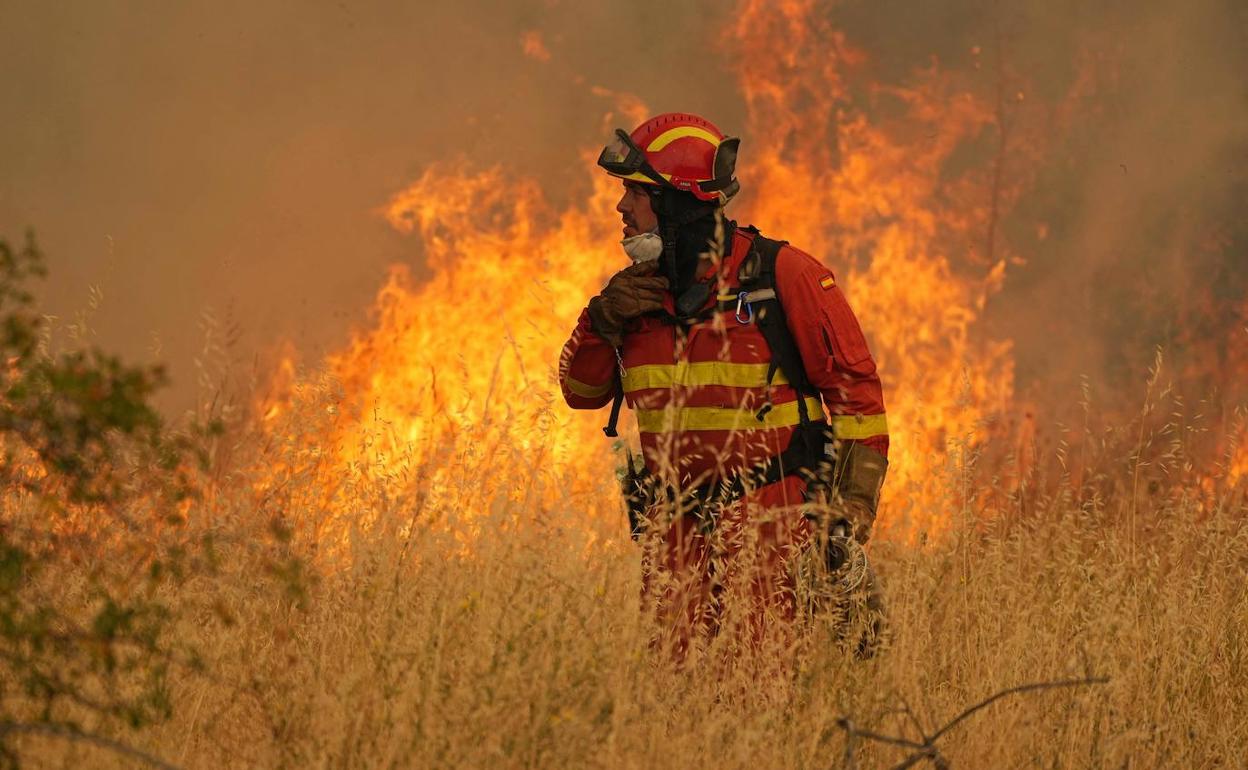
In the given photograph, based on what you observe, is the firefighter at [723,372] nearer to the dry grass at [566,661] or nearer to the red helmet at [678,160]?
the red helmet at [678,160]

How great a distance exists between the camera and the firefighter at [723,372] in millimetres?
4887

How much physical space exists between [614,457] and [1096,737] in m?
1.94

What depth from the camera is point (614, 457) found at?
5.21 metres

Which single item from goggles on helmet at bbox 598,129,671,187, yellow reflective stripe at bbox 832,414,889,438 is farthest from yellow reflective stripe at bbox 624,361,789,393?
goggles on helmet at bbox 598,129,671,187

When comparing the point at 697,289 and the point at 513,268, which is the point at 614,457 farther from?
the point at 513,268

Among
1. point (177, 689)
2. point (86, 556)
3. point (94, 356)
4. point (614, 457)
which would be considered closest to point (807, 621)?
point (614, 457)

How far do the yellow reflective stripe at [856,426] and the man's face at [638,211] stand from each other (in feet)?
3.30

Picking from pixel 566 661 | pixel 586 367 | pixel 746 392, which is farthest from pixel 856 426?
pixel 566 661

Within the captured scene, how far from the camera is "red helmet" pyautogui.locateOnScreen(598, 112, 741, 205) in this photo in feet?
17.2

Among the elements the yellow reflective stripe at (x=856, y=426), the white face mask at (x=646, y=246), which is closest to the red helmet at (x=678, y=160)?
the white face mask at (x=646, y=246)

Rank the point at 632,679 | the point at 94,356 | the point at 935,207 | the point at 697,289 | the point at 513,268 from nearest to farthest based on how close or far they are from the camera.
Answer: the point at 94,356 < the point at 632,679 < the point at 697,289 < the point at 513,268 < the point at 935,207

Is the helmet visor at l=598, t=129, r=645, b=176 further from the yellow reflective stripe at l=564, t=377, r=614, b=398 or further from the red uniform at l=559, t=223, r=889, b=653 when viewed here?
the yellow reflective stripe at l=564, t=377, r=614, b=398

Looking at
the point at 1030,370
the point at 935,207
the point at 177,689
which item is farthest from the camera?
the point at 1030,370

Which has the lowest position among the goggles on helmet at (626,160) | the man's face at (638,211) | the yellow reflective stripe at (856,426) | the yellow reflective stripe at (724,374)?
the yellow reflective stripe at (856,426)
